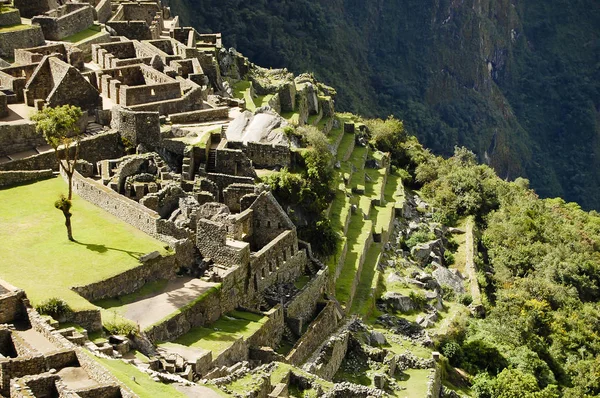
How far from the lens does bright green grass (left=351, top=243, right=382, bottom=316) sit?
4021 cm

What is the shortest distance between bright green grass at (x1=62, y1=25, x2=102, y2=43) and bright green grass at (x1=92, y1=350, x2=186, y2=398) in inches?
1251

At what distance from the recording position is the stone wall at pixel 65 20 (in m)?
52.8

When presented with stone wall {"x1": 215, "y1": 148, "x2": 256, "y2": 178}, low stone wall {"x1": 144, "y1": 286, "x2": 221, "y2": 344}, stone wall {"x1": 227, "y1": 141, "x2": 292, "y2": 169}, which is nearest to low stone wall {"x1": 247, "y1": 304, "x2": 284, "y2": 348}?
low stone wall {"x1": 144, "y1": 286, "x2": 221, "y2": 344}

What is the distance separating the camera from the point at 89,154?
3797 cm

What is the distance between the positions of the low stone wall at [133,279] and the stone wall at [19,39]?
22.3 meters

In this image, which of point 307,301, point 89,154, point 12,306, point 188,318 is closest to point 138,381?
point 12,306

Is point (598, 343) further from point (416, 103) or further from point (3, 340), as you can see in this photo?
point (416, 103)

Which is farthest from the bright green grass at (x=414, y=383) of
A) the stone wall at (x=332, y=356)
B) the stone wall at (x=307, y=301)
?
A: the stone wall at (x=307, y=301)

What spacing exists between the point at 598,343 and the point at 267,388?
2951 centimetres

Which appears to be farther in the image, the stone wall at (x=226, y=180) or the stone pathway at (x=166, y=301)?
the stone wall at (x=226, y=180)

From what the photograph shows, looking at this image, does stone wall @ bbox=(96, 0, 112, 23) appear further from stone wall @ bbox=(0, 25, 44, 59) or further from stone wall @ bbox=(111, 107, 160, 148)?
stone wall @ bbox=(111, 107, 160, 148)

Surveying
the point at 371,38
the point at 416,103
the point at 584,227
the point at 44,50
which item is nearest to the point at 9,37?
the point at 44,50

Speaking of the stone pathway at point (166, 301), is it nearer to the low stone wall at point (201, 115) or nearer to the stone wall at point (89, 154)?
the stone wall at point (89, 154)

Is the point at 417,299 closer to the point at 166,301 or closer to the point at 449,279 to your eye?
the point at 449,279
